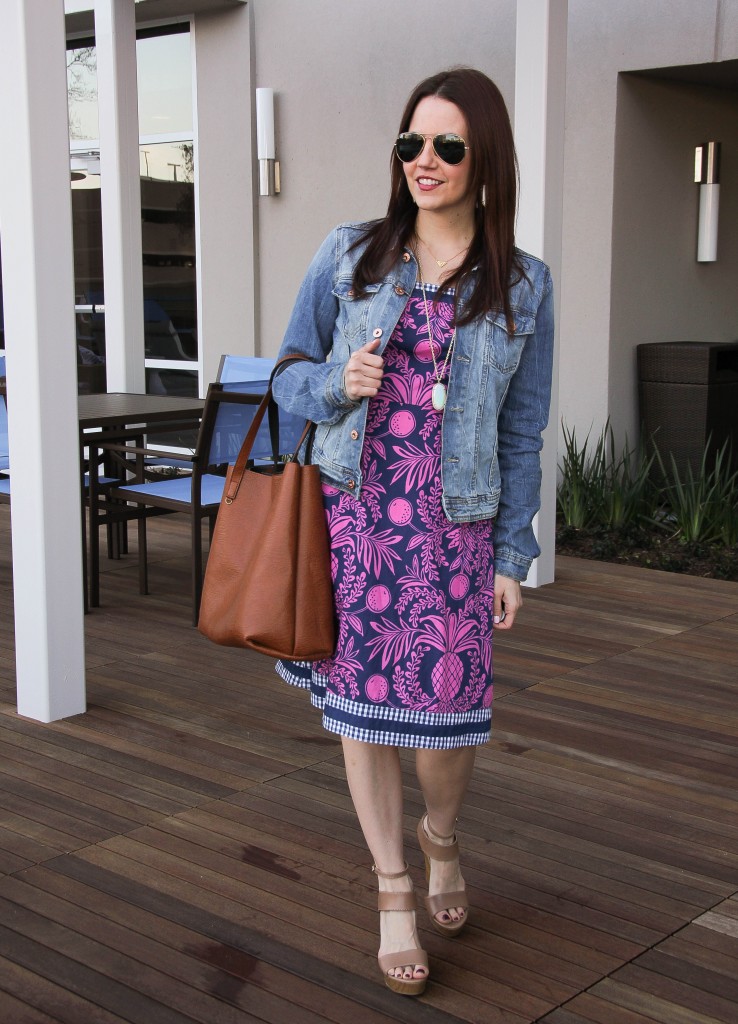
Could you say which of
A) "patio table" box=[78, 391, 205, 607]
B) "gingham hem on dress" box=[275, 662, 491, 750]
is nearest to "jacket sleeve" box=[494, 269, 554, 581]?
"gingham hem on dress" box=[275, 662, 491, 750]

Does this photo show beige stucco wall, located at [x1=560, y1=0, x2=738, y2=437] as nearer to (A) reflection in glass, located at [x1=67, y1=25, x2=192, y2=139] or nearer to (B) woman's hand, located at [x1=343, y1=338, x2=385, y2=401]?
(A) reflection in glass, located at [x1=67, y1=25, x2=192, y2=139]

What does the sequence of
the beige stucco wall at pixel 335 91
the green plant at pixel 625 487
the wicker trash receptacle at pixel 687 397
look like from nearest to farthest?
the green plant at pixel 625 487 → the wicker trash receptacle at pixel 687 397 → the beige stucco wall at pixel 335 91

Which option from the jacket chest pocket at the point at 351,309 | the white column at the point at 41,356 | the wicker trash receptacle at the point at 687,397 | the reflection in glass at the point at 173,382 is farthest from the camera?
the reflection in glass at the point at 173,382

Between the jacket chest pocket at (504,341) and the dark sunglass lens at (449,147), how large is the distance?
297mm

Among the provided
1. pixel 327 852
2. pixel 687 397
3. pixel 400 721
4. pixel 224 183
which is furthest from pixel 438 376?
pixel 224 183

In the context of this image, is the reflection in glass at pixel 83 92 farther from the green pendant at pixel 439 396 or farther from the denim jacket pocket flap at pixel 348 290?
the green pendant at pixel 439 396

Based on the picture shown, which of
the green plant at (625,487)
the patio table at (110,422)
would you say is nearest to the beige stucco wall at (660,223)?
the green plant at (625,487)

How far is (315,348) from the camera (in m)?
2.40

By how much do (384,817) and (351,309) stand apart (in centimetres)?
99

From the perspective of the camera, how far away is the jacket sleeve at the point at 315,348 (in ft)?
7.48

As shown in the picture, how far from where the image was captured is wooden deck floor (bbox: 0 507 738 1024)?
93.0 inches

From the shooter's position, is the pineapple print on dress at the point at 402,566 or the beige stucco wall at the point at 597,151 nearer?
the pineapple print on dress at the point at 402,566

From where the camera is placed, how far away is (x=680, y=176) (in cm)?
750

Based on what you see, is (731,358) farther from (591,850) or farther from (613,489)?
(591,850)
